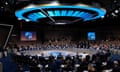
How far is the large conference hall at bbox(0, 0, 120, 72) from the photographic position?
999 cm

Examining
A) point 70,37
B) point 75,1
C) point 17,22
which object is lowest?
point 70,37

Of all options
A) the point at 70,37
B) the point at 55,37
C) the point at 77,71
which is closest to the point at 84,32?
the point at 70,37

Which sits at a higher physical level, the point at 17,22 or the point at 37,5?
the point at 37,5

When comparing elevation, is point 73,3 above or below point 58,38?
above

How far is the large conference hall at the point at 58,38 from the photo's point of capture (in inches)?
393

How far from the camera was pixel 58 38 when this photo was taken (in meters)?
28.2

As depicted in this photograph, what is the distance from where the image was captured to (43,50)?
871 inches

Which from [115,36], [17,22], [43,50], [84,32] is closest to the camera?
[43,50]

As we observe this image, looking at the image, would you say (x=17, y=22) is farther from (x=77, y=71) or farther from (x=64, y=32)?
(x=77, y=71)

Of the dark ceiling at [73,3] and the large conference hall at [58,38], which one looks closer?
the dark ceiling at [73,3]

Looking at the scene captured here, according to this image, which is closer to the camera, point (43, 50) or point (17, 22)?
point (43, 50)

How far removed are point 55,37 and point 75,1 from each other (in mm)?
20588

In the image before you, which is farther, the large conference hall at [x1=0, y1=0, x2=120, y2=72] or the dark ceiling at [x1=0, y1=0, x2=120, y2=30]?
the large conference hall at [x1=0, y1=0, x2=120, y2=72]

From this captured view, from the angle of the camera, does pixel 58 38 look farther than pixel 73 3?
Yes
